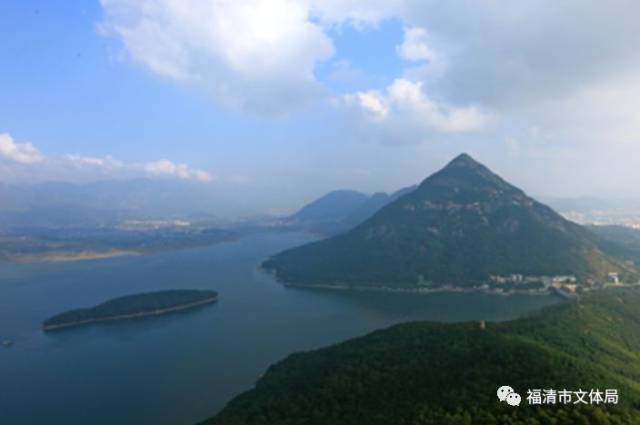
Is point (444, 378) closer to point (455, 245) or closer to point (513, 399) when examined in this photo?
point (513, 399)

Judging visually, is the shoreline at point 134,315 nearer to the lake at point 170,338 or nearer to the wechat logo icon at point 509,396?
the lake at point 170,338

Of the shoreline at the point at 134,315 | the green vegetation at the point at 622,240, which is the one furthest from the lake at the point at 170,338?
the green vegetation at the point at 622,240

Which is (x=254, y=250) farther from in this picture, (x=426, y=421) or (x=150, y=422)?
(x=426, y=421)

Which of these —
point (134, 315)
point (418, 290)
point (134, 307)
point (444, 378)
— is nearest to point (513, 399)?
point (444, 378)

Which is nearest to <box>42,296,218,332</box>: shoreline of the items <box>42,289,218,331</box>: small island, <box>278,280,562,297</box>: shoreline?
<box>42,289,218,331</box>: small island

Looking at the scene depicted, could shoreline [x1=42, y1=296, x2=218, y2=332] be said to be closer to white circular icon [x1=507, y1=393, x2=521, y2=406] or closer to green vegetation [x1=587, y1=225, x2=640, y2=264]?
white circular icon [x1=507, y1=393, x2=521, y2=406]

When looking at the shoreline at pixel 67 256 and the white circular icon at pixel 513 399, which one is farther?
the shoreline at pixel 67 256
